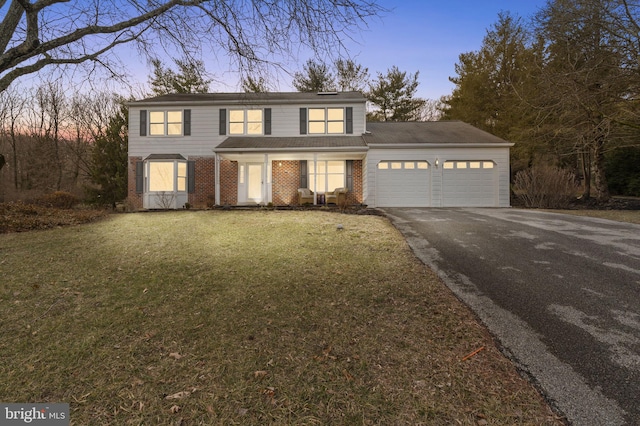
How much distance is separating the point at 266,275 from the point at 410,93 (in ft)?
82.0

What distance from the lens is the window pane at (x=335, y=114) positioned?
14281mm

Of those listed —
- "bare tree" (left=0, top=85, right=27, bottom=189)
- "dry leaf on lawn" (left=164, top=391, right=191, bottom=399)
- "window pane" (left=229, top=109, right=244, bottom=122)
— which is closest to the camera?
"dry leaf on lawn" (left=164, top=391, right=191, bottom=399)

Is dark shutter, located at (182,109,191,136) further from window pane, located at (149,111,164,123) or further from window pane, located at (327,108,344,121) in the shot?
window pane, located at (327,108,344,121)

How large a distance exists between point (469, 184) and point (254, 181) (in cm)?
1009

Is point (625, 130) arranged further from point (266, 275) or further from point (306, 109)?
point (266, 275)

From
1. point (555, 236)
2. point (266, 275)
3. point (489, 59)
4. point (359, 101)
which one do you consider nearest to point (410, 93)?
point (489, 59)

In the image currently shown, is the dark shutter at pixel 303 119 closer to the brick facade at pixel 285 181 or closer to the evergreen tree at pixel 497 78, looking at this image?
the brick facade at pixel 285 181

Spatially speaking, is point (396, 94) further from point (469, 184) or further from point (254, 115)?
point (254, 115)

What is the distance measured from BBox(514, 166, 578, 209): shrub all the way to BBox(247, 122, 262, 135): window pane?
12.7 m

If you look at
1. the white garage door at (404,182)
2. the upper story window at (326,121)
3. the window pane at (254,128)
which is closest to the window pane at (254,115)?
the window pane at (254,128)

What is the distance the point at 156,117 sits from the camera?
14281 mm

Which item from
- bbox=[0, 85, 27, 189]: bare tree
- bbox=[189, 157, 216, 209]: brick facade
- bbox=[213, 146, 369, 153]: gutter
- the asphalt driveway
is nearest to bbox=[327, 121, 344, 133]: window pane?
bbox=[213, 146, 369, 153]: gutter

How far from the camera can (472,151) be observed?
13.1 meters

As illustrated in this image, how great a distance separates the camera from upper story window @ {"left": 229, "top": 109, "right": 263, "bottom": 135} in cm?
1437
